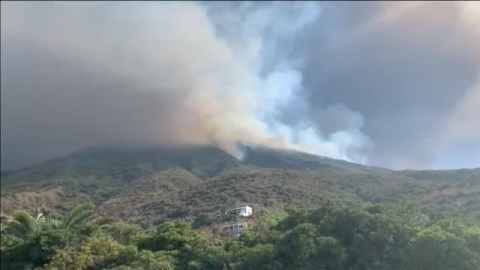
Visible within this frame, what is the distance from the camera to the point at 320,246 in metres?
23.1

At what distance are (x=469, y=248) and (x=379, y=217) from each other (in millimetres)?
3504

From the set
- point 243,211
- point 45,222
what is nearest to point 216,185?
point 243,211

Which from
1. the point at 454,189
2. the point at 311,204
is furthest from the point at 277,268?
the point at 454,189

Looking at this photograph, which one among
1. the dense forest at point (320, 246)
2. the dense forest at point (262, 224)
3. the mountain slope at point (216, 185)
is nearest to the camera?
the dense forest at point (320, 246)

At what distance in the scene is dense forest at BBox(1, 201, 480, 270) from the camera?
21.7m

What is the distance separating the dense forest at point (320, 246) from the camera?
2170cm

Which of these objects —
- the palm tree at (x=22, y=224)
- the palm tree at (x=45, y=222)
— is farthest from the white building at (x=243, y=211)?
the palm tree at (x=22, y=224)

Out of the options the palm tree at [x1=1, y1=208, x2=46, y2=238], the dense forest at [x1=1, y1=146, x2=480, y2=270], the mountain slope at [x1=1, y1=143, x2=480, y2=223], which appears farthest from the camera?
the mountain slope at [x1=1, y1=143, x2=480, y2=223]

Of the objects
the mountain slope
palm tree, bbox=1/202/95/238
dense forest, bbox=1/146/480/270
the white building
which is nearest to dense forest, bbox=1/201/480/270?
dense forest, bbox=1/146/480/270

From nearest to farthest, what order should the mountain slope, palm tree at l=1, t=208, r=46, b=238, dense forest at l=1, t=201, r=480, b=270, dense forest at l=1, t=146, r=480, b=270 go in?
dense forest at l=1, t=201, r=480, b=270
dense forest at l=1, t=146, r=480, b=270
palm tree at l=1, t=208, r=46, b=238
the mountain slope

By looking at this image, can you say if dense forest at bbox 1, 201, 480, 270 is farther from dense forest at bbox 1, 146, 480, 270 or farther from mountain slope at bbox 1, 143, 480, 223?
mountain slope at bbox 1, 143, 480, 223

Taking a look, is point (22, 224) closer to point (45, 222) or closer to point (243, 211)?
point (45, 222)

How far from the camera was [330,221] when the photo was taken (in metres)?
24.9

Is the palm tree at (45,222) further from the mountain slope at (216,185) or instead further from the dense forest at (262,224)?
the mountain slope at (216,185)
